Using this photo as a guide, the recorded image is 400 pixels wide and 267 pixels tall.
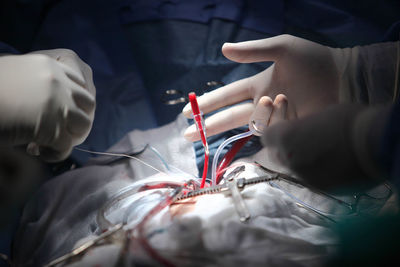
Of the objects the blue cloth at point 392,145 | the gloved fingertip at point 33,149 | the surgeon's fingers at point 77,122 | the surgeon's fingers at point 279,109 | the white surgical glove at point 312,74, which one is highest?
the blue cloth at point 392,145

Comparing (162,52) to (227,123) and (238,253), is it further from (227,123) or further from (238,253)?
(238,253)

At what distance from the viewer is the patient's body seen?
0.64m

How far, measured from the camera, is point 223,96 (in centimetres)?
113

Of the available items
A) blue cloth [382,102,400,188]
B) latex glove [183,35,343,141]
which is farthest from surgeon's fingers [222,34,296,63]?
blue cloth [382,102,400,188]

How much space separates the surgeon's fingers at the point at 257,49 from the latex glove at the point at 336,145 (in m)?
0.47

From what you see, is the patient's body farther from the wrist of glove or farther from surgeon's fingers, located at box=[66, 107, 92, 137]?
the wrist of glove

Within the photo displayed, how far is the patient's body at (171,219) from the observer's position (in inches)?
25.0

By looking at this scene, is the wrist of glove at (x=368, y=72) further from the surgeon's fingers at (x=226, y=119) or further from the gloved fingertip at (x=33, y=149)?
the gloved fingertip at (x=33, y=149)

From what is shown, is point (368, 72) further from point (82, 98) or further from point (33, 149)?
→ point (33, 149)

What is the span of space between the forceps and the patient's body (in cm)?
18

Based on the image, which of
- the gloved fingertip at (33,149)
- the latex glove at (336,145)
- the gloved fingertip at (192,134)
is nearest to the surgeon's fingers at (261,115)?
the gloved fingertip at (192,134)

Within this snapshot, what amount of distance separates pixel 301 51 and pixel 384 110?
56 centimetres

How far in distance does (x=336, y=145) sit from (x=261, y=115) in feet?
1.42

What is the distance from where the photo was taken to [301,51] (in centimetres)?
104
